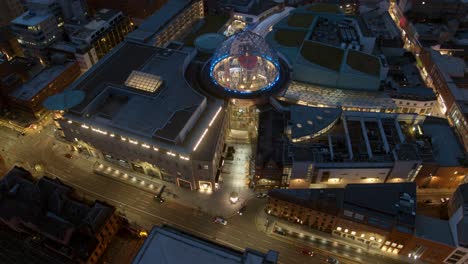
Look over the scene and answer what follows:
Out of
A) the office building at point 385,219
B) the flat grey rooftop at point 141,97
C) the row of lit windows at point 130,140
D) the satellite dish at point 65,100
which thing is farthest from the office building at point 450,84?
the satellite dish at point 65,100

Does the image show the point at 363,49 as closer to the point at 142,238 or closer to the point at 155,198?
the point at 155,198

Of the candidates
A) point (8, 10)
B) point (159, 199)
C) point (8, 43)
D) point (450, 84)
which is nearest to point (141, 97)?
point (159, 199)

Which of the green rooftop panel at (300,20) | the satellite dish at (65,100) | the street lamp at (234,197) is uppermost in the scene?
the green rooftop panel at (300,20)

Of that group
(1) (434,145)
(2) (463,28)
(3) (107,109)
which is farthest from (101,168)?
(2) (463,28)

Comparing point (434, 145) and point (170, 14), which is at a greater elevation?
point (170, 14)

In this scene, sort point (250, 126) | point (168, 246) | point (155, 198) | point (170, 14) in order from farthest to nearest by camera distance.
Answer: point (170, 14), point (250, 126), point (155, 198), point (168, 246)

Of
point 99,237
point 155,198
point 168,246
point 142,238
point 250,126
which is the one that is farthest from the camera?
point 250,126

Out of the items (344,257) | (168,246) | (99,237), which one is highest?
(168,246)

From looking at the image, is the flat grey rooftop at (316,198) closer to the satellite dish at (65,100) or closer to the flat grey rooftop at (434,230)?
the flat grey rooftop at (434,230)
